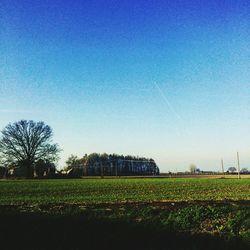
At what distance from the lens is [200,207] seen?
1353 cm

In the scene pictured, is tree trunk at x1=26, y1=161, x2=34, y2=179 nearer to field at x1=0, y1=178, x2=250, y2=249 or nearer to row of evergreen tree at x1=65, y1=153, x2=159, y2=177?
row of evergreen tree at x1=65, y1=153, x2=159, y2=177

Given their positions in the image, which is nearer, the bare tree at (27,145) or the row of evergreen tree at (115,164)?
the bare tree at (27,145)

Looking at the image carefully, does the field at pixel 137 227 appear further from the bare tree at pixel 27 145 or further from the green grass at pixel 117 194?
the bare tree at pixel 27 145

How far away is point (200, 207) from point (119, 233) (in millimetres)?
3952

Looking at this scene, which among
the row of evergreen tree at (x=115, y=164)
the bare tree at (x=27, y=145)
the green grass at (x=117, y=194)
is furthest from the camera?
the row of evergreen tree at (x=115, y=164)

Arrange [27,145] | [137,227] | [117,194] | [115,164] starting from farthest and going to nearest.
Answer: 1. [115,164]
2. [27,145]
3. [117,194]
4. [137,227]


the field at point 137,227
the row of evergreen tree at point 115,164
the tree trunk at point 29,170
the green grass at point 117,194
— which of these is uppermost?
the row of evergreen tree at point 115,164

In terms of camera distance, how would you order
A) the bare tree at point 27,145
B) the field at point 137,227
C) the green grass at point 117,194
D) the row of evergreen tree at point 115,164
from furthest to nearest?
the row of evergreen tree at point 115,164 → the bare tree at point 27,145 → the green grass at point 117,194 → the field at point 137,227

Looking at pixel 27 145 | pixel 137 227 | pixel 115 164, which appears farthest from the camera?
pixel 115 164

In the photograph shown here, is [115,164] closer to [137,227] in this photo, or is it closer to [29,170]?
[29,170]

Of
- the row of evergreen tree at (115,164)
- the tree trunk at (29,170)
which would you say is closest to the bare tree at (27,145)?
the tree trunk at (29,170)

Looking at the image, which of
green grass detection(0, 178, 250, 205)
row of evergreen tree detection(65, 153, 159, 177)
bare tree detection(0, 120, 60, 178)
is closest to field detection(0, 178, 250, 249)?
green grass detection(0, 178, 250, 205)

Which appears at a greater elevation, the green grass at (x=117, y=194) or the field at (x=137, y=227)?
the green grass at (x=117, y=194)

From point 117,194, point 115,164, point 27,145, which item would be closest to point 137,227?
point 117,194
